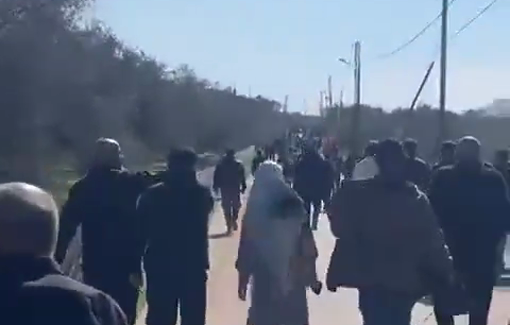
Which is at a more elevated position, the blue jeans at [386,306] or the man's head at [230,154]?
the man's head at [230,154]

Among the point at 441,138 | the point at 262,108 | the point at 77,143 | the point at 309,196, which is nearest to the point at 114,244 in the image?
the point at 309,196

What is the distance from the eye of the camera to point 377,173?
8.61 meters

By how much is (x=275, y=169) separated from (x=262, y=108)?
127487mm

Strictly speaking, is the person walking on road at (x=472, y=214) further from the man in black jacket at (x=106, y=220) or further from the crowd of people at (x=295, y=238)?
the man in black jacket at (x=106, y=220)

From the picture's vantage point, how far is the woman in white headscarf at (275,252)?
993 centimetres

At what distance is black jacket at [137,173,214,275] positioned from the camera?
9.95 metres

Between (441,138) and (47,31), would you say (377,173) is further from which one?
(47,31)

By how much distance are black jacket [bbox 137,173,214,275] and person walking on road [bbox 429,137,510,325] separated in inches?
76.1

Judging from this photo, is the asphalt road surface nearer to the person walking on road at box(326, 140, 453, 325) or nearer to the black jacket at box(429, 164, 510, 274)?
the black jacket at box(429, 164, 510, 274)

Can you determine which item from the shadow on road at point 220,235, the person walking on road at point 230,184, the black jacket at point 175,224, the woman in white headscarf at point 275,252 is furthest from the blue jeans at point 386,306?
the person walking on road at point 230,184

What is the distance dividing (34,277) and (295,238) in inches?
225

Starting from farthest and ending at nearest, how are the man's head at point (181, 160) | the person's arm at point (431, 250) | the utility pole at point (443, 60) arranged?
1. the utility pole at point (443, 60)
2. the man's head at point (181, 160)
3. the person's arm at point (431, 250)

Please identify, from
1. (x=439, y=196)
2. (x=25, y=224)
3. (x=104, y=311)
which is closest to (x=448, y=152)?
(x=439, y=196)

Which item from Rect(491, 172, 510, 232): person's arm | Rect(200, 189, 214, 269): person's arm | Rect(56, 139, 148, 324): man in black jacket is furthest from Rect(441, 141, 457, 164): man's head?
Rect(56, 139, 148, 324): man in black jacket
